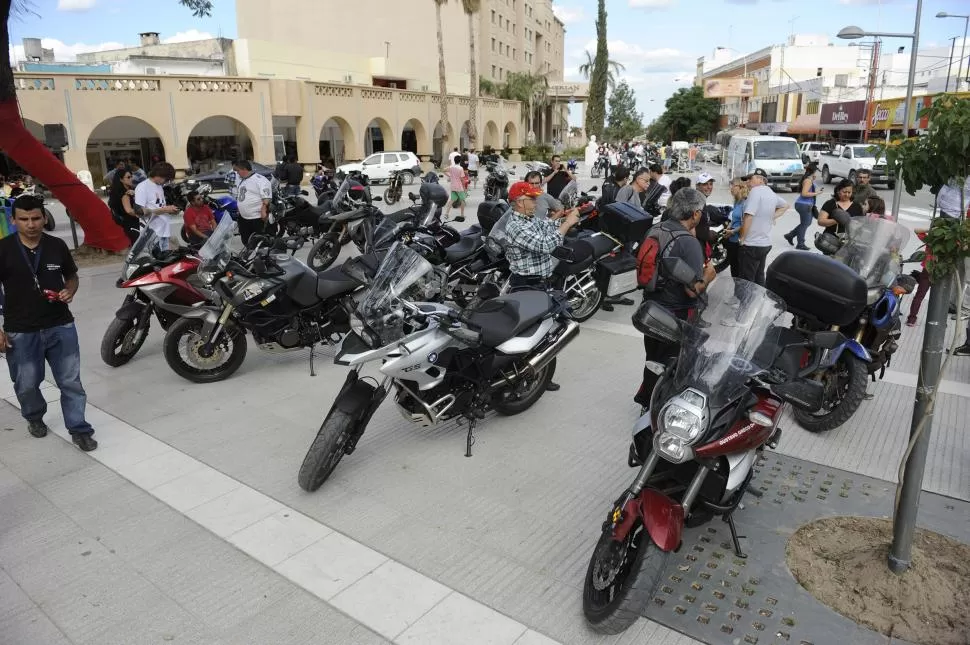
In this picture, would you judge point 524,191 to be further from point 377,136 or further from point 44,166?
point 377,136

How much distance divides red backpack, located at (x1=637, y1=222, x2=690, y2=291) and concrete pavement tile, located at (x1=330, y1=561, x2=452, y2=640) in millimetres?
2700

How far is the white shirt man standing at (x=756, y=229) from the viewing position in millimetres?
7508

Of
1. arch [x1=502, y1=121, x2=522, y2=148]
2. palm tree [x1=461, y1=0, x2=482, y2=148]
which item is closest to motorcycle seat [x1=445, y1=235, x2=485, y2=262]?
palm tree [x1=461, y1=0, x2=482, y2=148]

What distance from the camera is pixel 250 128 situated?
31312 mm

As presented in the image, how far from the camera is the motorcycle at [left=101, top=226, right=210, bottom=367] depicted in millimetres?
6223

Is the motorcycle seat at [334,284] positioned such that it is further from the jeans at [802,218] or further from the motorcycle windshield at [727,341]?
→ the jeans at [802,218]

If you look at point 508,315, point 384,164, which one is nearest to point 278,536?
point 508,315

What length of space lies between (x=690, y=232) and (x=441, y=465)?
2.47m

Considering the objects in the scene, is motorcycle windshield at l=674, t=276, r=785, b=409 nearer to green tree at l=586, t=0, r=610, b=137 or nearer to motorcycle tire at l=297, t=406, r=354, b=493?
motorcycle tire at l=297, t=406, r=354, b=493

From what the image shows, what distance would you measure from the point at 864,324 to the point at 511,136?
183 ft

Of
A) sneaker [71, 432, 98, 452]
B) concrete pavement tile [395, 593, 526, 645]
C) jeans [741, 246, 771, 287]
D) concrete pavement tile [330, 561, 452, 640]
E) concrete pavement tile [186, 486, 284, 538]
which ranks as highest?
jeans [741, 246, 771, 287]

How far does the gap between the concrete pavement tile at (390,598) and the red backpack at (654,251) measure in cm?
270

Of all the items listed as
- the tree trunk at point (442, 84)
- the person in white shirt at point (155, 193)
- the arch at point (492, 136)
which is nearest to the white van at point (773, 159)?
the tree trunk at point (442, 84)

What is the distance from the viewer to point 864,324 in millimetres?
5262
